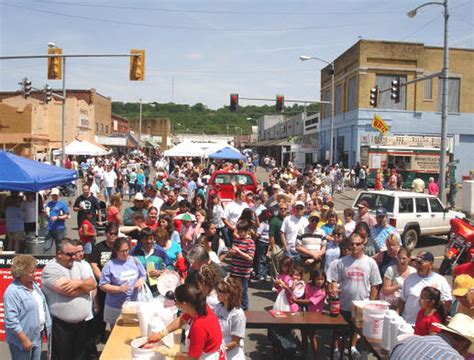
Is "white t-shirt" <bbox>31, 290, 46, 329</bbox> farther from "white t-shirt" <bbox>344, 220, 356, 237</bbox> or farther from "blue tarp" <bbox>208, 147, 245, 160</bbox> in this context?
"blue tarp" <bbox>208, 147, 245, 160</bbox>

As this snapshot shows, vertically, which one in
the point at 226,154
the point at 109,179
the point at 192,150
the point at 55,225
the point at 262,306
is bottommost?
the point at 262,306

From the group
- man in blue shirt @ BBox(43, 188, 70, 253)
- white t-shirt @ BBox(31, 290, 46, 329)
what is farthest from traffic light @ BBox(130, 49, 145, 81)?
white t-shirt @ BBox(31, 290, 46, 329)

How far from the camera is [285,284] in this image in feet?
21.1

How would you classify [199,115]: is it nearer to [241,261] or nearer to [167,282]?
[241,261]

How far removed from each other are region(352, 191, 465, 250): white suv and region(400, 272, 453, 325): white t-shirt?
24.2ft

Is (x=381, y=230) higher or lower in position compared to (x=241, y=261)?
higher

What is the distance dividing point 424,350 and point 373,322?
2171 mm

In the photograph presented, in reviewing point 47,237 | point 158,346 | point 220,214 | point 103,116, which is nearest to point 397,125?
point 220,214

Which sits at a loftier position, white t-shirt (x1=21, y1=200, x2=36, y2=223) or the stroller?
white t-shirt (x1=21, y1=200, x2=36, y2=223)

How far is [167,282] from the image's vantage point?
18.0 ft

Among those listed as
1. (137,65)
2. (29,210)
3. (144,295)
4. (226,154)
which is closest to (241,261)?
(144,295)

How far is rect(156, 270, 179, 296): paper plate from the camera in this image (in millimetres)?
5434

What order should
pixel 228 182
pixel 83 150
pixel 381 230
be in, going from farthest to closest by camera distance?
pixel 83 150
pixel 228 182
pixel 381 230

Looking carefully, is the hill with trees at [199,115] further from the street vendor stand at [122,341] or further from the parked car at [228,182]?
the street vendor stand at [122,341]
